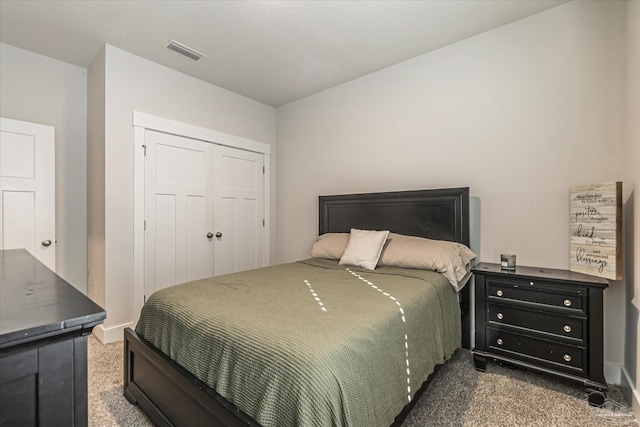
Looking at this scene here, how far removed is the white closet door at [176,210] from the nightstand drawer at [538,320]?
2.94 m

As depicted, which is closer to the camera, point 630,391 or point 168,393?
point 168,393

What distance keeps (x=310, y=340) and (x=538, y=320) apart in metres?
1.76

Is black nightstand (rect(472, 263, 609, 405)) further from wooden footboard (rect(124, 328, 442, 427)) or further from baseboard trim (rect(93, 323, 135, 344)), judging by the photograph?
baseboard trim (rect(93, 323, 135, 344))

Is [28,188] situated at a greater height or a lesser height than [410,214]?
greater

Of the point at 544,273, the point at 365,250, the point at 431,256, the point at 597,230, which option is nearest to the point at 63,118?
the point at 365,250

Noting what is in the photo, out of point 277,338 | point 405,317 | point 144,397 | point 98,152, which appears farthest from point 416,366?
point 98,152

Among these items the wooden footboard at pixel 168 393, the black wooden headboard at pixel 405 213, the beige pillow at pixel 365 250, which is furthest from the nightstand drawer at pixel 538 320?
the wooden footboard at pixel 168 393

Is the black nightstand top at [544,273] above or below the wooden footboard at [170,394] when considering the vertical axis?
above

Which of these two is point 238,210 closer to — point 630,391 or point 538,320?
point 538,320

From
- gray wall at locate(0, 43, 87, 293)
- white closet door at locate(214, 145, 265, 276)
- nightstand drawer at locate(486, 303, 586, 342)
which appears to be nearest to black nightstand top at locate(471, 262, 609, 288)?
nightstand drawer at locate(486, 303, 586, 342)

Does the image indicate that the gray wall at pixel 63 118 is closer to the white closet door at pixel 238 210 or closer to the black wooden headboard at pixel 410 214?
the white closet door at pixel 238 210

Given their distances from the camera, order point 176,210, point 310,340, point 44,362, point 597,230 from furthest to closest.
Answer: point 176,210 → point 597,230 → point 310,340 → point 44,362

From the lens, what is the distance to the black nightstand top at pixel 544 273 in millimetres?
1839

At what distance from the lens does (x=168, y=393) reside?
151 cm
